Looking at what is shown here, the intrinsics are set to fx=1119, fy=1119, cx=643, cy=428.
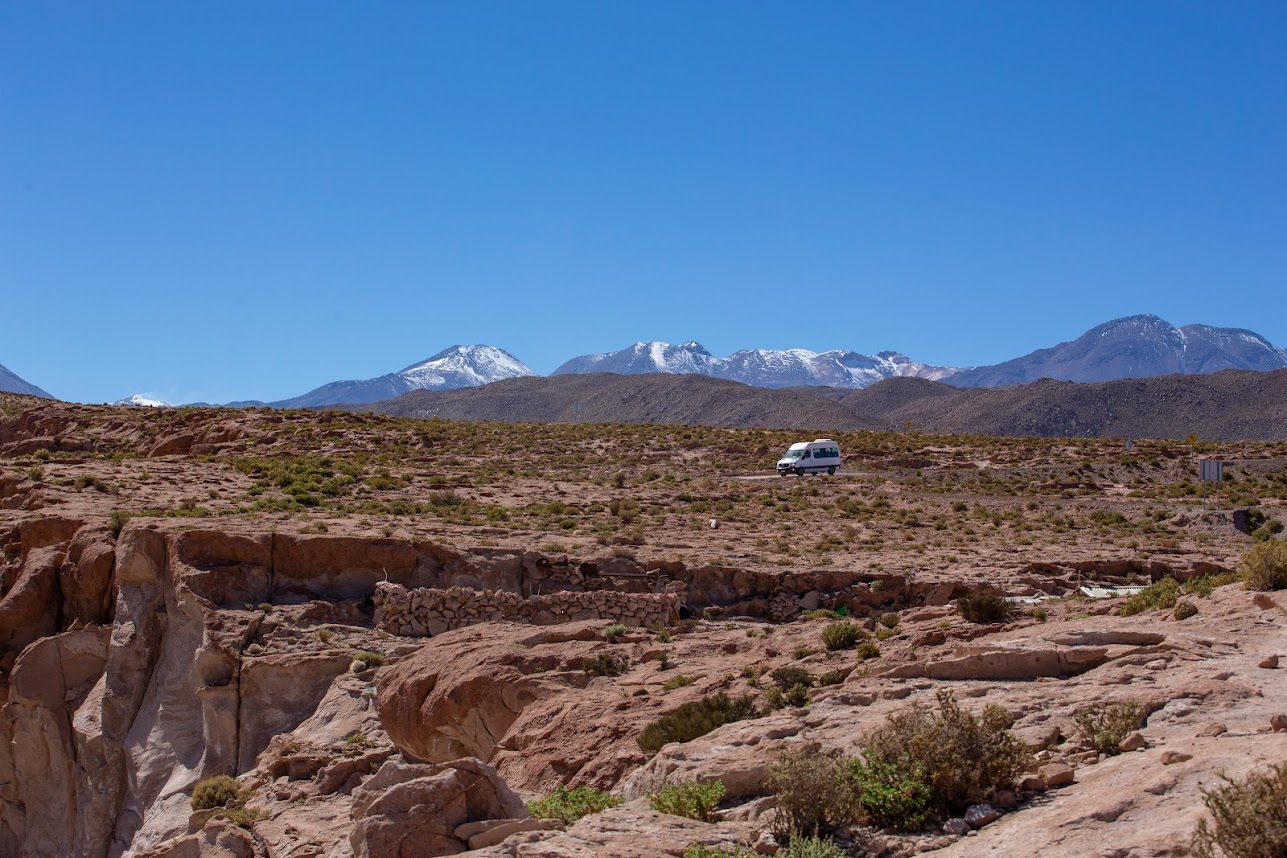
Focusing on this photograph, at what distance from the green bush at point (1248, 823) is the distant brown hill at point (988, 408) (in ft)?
267

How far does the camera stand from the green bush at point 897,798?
767 cm

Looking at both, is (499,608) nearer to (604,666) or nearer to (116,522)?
(604,666)

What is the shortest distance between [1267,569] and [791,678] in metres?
5.45

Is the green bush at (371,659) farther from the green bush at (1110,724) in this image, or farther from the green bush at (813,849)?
the green bush at (1110,724)

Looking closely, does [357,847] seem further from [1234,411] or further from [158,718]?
[1234,411]

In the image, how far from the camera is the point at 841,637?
548 inches

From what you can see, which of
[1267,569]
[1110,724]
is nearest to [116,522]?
[1110,724]

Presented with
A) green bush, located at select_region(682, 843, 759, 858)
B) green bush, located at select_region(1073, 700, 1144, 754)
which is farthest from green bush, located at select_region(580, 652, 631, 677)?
green bush, located at select_region(682, 843, 759, 858)

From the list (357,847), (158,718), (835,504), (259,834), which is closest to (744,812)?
(357,847)

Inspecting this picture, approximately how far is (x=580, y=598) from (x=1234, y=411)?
318 feet

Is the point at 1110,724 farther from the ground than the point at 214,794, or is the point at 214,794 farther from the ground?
the point at 1110,724

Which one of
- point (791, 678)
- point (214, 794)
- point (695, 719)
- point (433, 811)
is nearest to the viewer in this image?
point (433, 811)

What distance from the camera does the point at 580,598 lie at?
18.7 meters

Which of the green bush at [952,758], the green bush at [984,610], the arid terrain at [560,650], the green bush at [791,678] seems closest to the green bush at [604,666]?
the arid terrain at [560,650]
